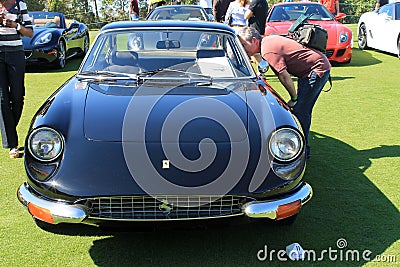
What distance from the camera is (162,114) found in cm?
312

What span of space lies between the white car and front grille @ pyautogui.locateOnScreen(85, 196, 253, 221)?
998 centimetres

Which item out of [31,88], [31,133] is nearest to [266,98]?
[31,133]

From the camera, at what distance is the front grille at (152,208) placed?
271 cm

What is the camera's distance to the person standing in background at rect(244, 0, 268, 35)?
8469 millimetres

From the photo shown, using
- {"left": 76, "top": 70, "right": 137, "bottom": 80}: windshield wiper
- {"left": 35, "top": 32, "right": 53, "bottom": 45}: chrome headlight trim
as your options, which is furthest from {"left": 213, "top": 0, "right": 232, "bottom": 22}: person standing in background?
{"left": 76, "top": 70, "right": 137, "bottom": 80}: windshield wiper

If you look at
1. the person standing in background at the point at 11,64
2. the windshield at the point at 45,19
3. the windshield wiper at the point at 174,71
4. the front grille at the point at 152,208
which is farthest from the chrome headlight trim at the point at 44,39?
the front grille at the point at 152,208

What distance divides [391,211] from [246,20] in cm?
572

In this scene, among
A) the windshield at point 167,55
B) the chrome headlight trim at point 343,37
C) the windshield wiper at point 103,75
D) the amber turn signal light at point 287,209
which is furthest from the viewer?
the chrome headlight trim at point 343,37

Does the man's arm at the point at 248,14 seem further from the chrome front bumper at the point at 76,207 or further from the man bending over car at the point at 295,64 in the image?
the chrome front bumper at the point at 76,207

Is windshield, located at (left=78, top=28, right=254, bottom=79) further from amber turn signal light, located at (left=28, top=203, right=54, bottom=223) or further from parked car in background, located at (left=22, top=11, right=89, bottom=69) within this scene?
parked car in background, located at (left=22, top=11, right=89, bottom=69)

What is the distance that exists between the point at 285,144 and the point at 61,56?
8445 mm

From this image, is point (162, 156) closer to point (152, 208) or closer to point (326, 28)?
point (152, 208)

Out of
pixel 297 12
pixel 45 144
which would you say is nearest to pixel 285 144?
pixel 45 144

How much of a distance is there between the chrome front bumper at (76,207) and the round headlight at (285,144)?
0.23 m
